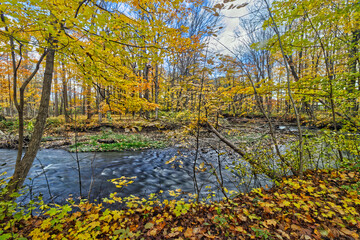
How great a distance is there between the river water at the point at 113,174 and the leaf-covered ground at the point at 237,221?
0.78 meters

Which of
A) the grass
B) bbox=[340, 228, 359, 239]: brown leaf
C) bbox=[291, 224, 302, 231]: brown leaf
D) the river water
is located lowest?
the river water

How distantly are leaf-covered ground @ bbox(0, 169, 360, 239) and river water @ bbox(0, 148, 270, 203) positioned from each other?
2.55 ft

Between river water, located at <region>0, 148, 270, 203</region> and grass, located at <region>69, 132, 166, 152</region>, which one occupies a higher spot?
grass, located at <region>69, 132, 166, 152</region>

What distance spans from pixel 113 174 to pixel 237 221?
15.7ft

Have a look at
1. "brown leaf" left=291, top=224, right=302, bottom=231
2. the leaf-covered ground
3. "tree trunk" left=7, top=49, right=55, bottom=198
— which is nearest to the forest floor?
"tree trunk" left=7, top=49, right=55, bottom=198

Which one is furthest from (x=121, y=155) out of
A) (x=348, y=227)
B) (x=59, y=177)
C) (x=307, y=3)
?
(x=307, y=3)

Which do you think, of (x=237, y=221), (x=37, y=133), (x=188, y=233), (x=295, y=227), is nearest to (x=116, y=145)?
(x=37, y=133)

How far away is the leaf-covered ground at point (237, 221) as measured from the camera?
2008mm

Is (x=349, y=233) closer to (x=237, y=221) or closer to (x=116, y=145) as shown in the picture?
(x=237, y=221)

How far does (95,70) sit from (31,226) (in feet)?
10.1

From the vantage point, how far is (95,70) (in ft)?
9.78

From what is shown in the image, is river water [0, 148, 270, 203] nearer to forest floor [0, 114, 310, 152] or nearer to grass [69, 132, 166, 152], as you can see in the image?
grass [69, 132, 166, 152]

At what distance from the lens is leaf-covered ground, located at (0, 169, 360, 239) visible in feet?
6.59

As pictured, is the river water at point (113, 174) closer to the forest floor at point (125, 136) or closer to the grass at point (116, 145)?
the grass at point (116, 145)
